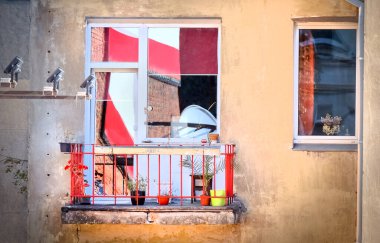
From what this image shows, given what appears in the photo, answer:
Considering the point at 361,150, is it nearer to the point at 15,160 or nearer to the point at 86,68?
the point at 86,68

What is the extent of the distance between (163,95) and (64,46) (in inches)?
62.8

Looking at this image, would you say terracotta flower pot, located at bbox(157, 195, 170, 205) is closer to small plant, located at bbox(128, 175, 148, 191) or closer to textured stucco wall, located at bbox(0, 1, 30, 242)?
small plant, located at bbox(128, 175, 148, 191)

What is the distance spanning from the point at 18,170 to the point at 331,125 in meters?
4.57

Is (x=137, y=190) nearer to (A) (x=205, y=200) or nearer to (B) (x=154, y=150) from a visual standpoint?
(B) (x=154, y=150)

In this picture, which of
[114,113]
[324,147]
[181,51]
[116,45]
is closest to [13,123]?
[114,113]

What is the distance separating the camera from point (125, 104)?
1230 cm

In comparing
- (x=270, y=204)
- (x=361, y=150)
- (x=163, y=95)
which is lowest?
(x=270, y=204)

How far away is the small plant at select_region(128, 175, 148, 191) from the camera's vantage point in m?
11.6

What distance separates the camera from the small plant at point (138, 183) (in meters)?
11.6

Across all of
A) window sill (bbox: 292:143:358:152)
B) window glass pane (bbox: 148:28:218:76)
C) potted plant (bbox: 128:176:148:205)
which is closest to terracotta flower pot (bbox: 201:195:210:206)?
potted plant (bbox: 128:176:148:205)

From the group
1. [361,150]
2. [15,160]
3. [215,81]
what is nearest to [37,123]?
[15,160]

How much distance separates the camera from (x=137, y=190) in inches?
454

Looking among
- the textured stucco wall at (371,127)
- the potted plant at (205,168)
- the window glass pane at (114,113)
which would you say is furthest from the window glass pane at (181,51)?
the textured stucco wall at (371,127)

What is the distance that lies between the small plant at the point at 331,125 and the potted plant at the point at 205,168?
162cm
